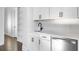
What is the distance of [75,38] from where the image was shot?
1181 millimetres

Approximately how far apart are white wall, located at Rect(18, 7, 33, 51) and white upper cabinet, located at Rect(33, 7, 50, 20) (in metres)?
0.04

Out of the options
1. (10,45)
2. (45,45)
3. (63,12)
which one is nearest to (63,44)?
(45,45)

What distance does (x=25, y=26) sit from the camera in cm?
126

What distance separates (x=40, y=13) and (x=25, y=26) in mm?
165

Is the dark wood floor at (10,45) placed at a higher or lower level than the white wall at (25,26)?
lower

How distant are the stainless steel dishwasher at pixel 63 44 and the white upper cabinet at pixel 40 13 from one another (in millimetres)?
201

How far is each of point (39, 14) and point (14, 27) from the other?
234 mm

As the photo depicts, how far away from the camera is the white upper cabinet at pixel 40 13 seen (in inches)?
49.3

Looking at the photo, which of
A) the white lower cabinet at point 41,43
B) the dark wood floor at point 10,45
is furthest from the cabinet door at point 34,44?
the dark wood floor at point 10,45

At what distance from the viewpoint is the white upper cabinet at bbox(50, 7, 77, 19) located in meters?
1.21

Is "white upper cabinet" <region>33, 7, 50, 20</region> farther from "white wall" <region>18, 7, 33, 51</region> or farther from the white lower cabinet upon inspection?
the white lower cabinet

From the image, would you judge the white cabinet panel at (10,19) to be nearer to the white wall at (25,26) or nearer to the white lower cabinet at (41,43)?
the white wall at (25,26)
